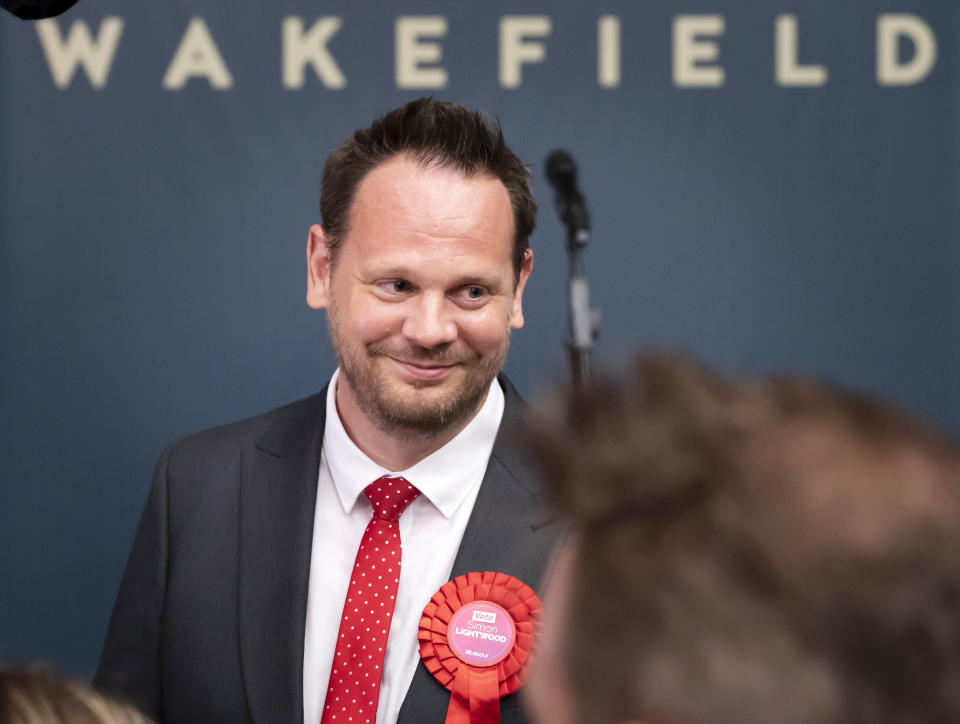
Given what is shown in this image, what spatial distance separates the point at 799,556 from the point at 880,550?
1.6 inches

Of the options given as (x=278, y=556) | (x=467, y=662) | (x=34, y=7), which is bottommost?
(x=467, y=662)

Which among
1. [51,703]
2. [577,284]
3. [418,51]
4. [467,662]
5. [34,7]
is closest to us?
[51,703]

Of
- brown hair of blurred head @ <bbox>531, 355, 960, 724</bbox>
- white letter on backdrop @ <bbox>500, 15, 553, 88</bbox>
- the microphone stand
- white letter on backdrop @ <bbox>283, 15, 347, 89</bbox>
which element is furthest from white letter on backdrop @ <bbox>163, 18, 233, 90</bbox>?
brown hair of blurred head @ <bbox>531, 355, 960, 724</bbox>

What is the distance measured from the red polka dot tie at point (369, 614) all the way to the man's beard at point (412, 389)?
0.35ft

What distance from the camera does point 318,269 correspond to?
2.18m

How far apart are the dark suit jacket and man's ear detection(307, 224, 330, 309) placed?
195mm

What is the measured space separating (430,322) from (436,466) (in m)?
0.27

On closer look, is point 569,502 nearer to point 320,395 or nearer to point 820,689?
point 820,689

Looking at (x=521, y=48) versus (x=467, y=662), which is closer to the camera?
(x=467, y=662)

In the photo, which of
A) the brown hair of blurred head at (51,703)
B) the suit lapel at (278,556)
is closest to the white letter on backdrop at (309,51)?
the suit lapel at (278,556)

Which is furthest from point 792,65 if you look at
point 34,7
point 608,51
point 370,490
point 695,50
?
point 34,7

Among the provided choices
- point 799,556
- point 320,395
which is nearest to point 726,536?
point 799,556

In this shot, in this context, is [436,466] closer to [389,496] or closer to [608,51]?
[389,496]

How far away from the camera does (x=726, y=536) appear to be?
23.1 inches
